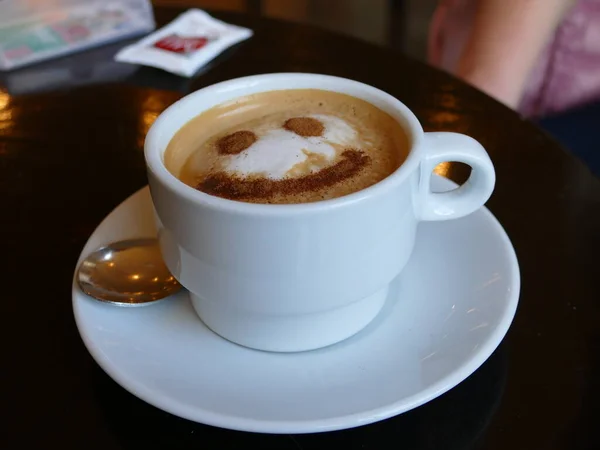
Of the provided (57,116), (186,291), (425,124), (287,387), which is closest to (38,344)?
(186,291)

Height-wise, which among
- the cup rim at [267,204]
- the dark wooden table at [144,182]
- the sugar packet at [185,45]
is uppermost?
the cup rim at [267,204]

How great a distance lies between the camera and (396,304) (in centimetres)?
66

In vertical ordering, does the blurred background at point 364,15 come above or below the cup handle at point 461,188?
below

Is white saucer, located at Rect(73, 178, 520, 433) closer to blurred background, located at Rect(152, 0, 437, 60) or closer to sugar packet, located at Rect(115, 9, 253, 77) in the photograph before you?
sugar packet, located at Rect(115, 9, 253, 77)

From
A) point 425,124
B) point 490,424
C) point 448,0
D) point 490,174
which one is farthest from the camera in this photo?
point 448,0

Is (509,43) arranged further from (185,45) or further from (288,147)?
(288,147)

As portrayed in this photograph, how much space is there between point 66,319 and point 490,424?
16.9 inches

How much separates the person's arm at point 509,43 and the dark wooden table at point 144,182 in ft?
0.67

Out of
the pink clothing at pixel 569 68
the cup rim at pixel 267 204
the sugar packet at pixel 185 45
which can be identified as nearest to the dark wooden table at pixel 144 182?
the sugar packet at pixel 185 45

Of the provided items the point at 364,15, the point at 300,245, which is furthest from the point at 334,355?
the point at 364,15

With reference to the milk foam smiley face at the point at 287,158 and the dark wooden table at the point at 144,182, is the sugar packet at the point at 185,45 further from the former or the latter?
the milk foam smiley face at the point at 287,158

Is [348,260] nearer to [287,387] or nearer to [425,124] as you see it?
[287,387]

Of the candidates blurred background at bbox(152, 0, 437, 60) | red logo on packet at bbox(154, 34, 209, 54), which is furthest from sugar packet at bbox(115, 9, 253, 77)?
blurred background at bbox(152, 0, 437, 60)

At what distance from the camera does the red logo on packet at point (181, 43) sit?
120cm
